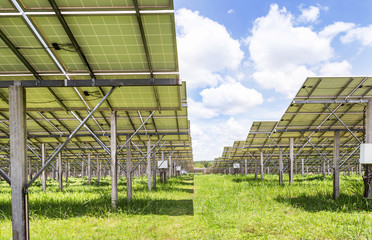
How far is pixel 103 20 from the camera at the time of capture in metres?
6.39

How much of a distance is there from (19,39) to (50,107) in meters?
4.13

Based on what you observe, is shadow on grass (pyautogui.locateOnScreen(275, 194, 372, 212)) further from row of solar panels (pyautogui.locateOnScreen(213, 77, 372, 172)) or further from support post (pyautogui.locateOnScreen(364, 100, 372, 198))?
row of solar panels (pyautogui.locateOnScreen(213, 77, 372, 172))

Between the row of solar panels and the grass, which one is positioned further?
the row of solar panels

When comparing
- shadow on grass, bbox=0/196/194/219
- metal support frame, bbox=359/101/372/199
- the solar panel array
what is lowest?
shadow on grass, bbox=0/196/194/219

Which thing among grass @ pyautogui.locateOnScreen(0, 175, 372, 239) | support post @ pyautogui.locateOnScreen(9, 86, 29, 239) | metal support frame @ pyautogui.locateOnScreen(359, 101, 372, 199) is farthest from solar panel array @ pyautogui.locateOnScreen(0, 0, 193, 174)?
metal support frame @ pyautogui.locateOnScreen(359, 101, 372, 199)

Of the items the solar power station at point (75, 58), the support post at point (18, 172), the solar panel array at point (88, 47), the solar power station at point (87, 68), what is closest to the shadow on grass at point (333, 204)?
the solar power station at point (87, 68)

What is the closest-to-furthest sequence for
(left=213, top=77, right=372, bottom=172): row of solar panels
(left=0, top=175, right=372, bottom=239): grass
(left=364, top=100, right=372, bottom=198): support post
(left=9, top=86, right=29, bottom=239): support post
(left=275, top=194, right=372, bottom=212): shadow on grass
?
1. (left=9, top=86, right=29, bottom=239): support post
2. (left=0, top=175, right=372, bottom=239): grass
3. (left=275, top=194, right=372, bottom=212): shadow on grass
4. (left=364, top=100, right=372, bottom=198): support post
5. (left=213, top=77, right=372, bottom=172): row of solar panels

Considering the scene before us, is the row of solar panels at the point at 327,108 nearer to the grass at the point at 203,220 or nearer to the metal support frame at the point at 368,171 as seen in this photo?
the metal support frame at the point at 368,171

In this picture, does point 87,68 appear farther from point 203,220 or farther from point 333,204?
point 333,204

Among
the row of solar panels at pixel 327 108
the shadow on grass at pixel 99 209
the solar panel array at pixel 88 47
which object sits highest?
the solar panel array at pixel 88 47

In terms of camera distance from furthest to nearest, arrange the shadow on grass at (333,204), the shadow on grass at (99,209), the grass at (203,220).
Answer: the shadow on grass at (99,209)
the shadow on grass at (333,204)
the grass at (203,220)

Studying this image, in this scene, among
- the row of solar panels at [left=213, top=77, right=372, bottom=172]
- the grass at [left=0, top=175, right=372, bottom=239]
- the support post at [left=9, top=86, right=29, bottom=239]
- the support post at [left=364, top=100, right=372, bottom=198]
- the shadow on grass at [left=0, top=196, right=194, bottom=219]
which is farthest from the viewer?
the row of solar panels at [left=213, top=77, right=372, bottom=172]

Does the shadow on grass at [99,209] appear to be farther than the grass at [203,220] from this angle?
Yes

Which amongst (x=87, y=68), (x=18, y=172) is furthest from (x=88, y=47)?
(x=18, y=172)
